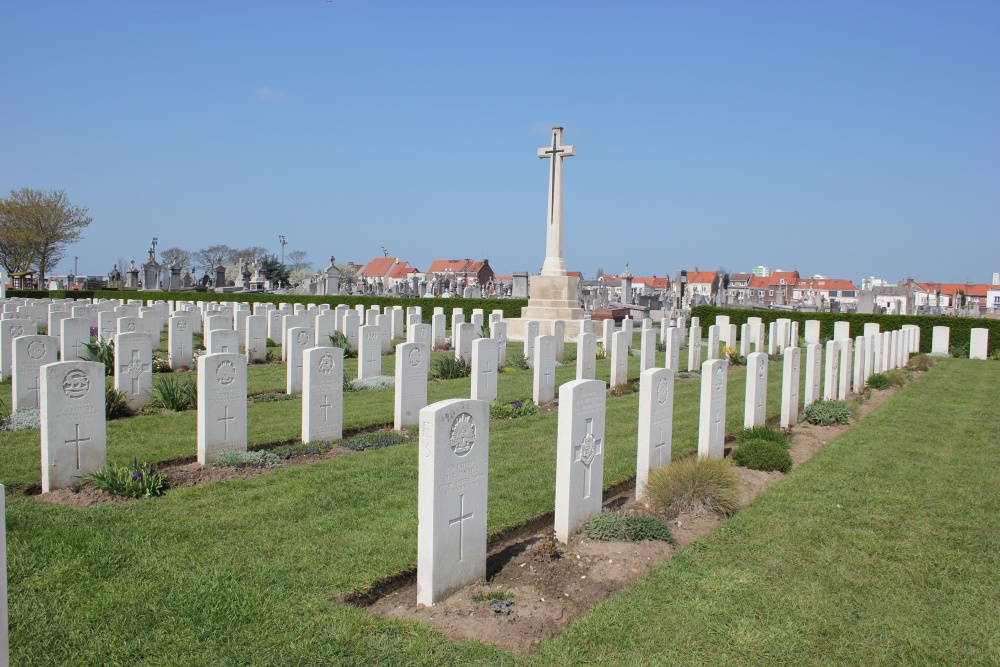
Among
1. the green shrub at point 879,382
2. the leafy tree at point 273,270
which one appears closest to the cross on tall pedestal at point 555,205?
the green shrub at point 879,382

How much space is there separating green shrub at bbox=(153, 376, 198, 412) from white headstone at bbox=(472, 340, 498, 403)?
177 inches

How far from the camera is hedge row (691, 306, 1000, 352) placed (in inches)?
987

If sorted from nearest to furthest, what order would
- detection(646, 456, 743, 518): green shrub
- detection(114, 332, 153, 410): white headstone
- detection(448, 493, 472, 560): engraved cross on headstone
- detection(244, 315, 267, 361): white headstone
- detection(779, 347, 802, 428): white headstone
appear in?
1. detection(448, 493, 472, 560): engraved cross on headstone
2. detection(646, 456, 743, 518): green shrub
3. detection(779, 347, 802, 428): white headstone
4. detection(114, 332, 153, 410): white headstone
5. detection(244, 315, 267, 361): white headstone

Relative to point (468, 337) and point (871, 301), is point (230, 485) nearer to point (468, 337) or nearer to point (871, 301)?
point (468, 337)

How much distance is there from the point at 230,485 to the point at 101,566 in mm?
2110

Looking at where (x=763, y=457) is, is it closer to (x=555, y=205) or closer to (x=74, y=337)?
(x=74, y=337)

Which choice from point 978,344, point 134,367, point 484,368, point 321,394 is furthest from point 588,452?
point 978,344

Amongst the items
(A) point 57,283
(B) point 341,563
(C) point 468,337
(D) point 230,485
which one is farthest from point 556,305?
(A) point 57,283

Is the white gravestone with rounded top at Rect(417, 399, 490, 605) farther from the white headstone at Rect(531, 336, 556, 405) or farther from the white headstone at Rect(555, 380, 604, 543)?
the white headstone at Rect(531, 336, 556, 405)

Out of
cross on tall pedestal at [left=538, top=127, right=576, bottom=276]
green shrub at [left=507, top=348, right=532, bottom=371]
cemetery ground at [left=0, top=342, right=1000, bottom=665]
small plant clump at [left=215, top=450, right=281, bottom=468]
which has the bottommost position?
cemetery ground at [left=0, top=342, right=1000, bottom=665]

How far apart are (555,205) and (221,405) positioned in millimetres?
17101

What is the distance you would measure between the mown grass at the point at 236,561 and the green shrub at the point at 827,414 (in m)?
4.08

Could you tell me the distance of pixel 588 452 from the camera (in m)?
6.05

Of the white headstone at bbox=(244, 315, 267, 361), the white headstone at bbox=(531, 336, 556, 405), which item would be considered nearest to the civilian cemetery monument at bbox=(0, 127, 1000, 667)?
the white headstone at bbox=(531, 336, 556, 405)
